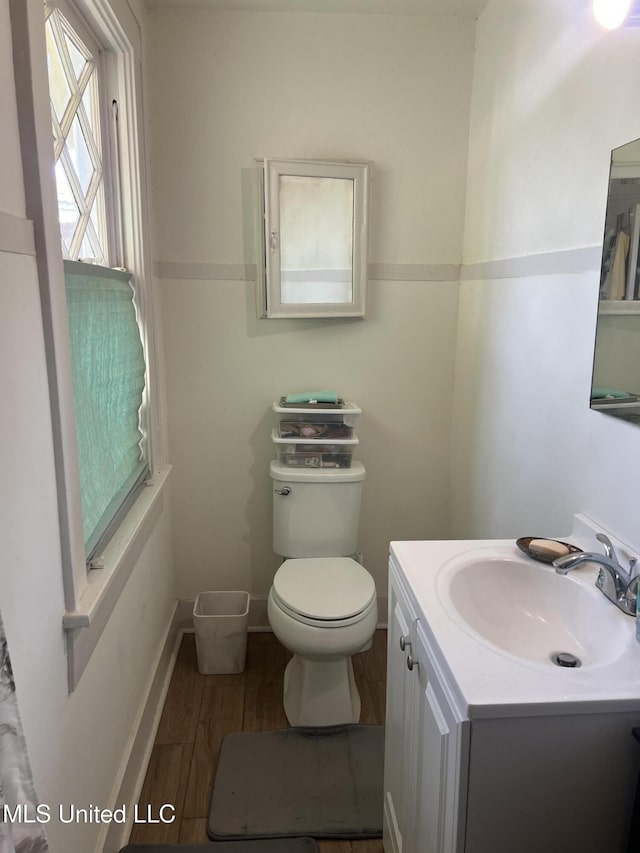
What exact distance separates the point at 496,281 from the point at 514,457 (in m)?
0.60

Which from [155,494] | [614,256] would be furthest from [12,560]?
[614,256]

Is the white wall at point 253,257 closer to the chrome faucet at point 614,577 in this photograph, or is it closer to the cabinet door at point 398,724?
the cabinet door at point 398,724

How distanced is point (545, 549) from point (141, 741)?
1.34 meters

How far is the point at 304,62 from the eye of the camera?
2197 mm

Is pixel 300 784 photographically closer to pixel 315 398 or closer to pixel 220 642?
pixel 220 642

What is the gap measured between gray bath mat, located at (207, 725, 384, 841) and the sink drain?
853 mm

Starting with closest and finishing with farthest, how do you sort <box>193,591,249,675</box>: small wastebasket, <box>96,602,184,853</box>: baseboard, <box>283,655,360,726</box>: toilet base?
<box>96,602,184,853</box>: baseboard < <box>283,655,360,726</box>: toilet base < <box>193,591,249,675</box>: small wastebasket

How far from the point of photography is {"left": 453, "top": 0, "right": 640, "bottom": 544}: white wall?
1.35 m

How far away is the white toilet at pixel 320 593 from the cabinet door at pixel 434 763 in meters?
0.67

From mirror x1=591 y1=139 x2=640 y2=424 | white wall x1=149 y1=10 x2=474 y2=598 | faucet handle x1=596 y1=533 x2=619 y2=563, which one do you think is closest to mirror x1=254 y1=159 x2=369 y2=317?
white wall x1=149 y1=10 x2=474 y2=598

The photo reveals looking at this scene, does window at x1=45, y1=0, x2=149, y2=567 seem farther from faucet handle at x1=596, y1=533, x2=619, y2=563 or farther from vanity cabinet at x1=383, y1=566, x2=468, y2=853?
faucet handle at x1=596, y1=533, x2=619, y2=563

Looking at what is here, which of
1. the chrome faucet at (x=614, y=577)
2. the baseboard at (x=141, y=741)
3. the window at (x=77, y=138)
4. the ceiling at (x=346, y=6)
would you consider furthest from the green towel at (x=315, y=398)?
the ceiling at (x=346, y=6)

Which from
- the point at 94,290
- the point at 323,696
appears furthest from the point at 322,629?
the point at 94,290

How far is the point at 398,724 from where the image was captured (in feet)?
4.51
